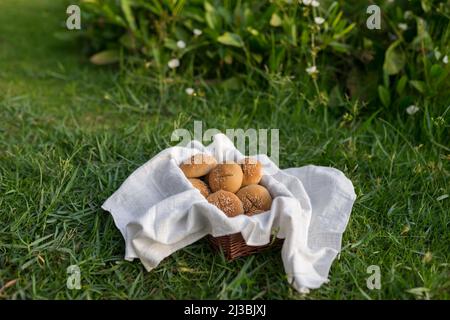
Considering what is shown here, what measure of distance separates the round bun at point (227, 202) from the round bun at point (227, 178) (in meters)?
0.06

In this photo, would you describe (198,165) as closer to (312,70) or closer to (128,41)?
(312,70)

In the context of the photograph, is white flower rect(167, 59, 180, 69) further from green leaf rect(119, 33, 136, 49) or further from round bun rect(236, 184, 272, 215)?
round bun rect(236, 184, 272, 215)

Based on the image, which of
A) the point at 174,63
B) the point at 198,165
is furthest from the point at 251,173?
the point at 174,63

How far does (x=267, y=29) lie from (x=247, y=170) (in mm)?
1252

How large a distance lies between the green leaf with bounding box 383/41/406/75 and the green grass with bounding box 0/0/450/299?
0.74 feet

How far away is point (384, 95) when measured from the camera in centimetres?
285

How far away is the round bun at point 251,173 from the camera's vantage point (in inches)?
84.3

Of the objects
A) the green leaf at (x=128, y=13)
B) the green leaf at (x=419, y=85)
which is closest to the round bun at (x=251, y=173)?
the green leaf at (x=419, y=85)

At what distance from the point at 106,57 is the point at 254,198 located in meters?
1.75

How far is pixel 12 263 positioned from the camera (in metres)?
1.98

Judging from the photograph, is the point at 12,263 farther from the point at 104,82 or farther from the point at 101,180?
the point at 104,82

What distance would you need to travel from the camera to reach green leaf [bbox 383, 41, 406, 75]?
2865mm

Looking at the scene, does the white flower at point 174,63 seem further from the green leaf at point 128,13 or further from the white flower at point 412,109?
the white flower at point 412,109
